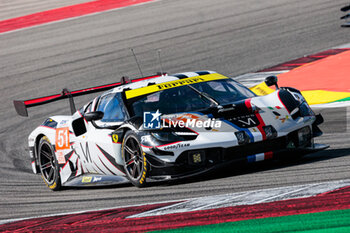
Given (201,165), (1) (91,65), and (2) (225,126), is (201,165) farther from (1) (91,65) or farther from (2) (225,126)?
(1) (91,65)

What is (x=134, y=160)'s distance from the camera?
618 centimetres

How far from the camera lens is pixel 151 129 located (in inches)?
235

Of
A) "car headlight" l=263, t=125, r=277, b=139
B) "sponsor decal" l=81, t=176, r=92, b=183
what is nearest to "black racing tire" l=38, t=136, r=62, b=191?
"sponsor decal" l=81, t=176, r=92, b=183

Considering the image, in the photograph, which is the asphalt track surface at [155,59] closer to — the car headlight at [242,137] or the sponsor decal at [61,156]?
the car headlight at [242,137]

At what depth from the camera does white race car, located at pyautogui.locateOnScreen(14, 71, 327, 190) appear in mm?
5848

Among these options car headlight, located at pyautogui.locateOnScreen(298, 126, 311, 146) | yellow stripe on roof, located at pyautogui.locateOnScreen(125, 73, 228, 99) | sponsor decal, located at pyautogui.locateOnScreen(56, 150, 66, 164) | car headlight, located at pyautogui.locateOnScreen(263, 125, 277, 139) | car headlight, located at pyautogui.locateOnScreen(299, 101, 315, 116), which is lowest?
sponsor decal, located at pyautogui.locateOnScreen(56, 150, 66, 164)

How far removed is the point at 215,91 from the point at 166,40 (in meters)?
11.5

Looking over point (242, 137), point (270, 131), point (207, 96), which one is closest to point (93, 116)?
point (207, 96)

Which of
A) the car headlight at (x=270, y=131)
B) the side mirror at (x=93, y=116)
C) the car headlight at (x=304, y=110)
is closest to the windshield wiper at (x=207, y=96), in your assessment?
the car headlight at (x=270, y=131)

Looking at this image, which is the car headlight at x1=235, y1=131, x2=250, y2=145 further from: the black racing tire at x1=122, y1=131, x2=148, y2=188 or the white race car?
the black racing tire at x1=122, y1=131, x2=148, y2=188

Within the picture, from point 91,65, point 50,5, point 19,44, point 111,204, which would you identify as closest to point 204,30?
point 91,65

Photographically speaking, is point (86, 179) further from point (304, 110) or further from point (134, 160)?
point (304, 110)

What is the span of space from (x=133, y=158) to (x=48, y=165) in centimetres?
218

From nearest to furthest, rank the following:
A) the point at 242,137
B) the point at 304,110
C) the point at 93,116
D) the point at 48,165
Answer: the point at 242,137 < the point at 304,110 < the point at 93,116 < the point at 48,165
